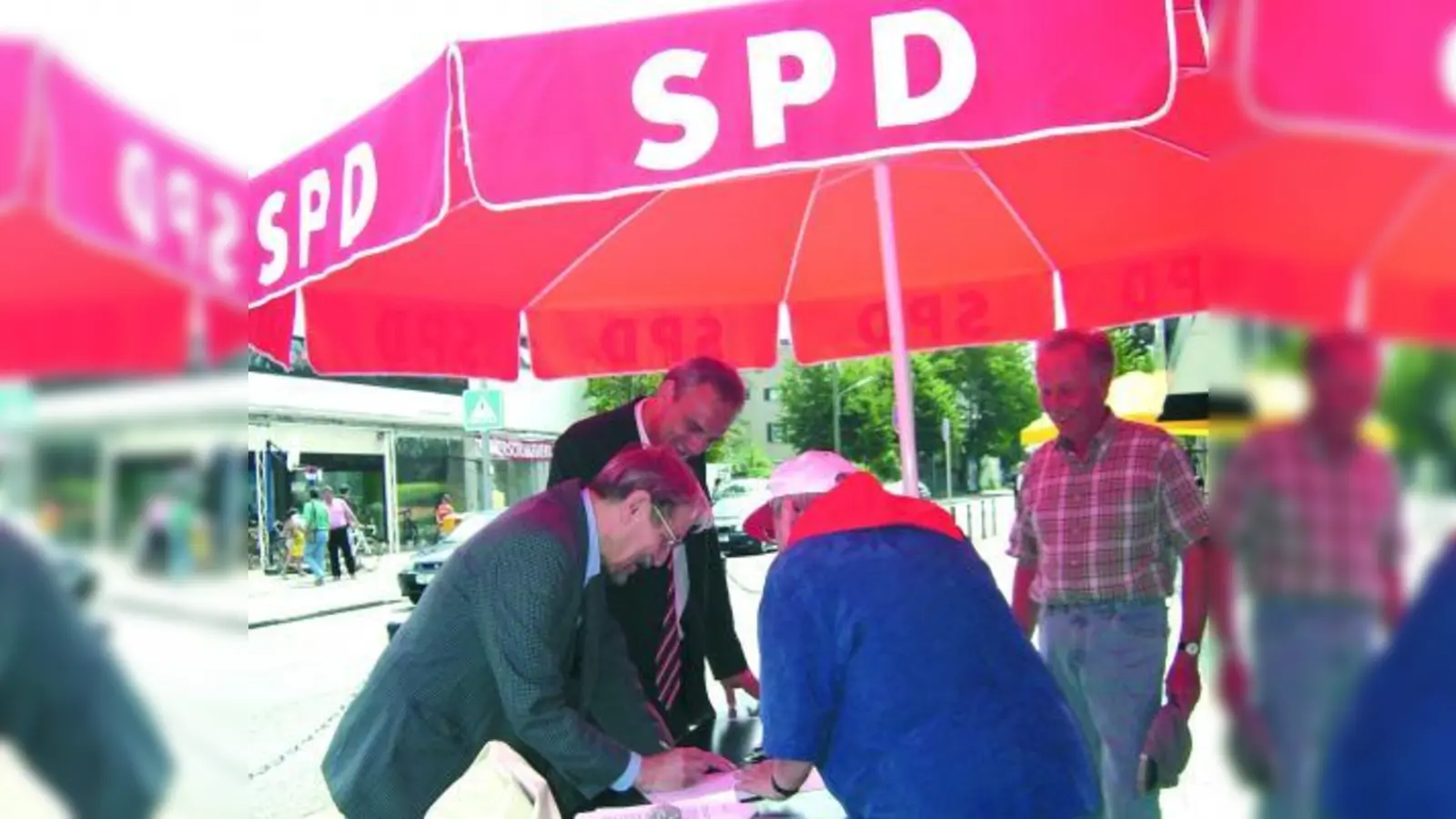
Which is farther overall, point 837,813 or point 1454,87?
point 837,813

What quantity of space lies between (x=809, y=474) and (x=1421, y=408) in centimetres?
198

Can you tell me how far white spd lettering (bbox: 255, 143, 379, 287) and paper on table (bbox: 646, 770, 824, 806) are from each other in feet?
4.05

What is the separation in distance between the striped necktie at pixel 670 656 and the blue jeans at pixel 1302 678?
2850 mm

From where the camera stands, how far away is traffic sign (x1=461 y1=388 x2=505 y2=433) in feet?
40.5

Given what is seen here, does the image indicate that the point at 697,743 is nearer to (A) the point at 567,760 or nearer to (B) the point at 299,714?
(A) the point at 567,760

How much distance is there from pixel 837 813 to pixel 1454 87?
2.12 m

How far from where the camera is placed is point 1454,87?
437 millimetres

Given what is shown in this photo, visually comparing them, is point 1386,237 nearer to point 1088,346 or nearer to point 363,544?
point 1088,346

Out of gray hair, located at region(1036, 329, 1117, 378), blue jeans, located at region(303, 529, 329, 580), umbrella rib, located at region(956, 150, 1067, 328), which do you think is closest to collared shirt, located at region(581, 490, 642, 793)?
gray hair, located at region(1036, 329, 1117, 378)

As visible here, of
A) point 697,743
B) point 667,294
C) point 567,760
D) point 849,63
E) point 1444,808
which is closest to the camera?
point 1444,808

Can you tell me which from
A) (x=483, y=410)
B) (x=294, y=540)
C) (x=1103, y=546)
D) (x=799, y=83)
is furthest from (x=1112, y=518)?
(x=294, y=540)

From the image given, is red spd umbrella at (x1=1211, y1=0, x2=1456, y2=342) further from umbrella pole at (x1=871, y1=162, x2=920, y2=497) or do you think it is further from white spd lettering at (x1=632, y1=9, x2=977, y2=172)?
umbrella pole at (x1=871, y1=162, x2=920, y2=497)

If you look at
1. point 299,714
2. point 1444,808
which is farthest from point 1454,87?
point 299,714

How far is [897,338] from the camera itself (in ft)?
11.7
